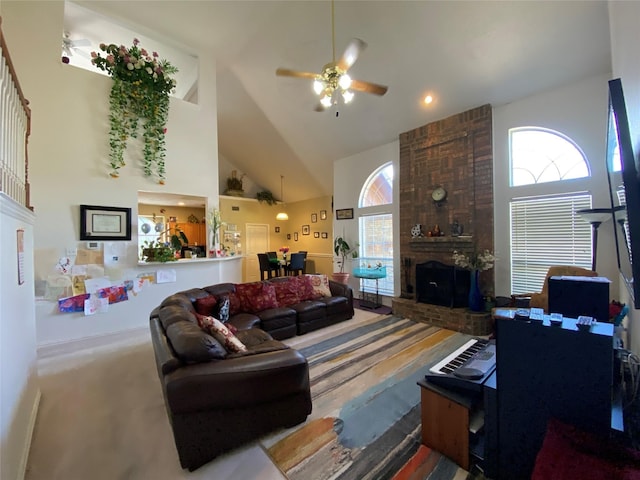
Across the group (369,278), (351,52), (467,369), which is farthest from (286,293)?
(351,52)

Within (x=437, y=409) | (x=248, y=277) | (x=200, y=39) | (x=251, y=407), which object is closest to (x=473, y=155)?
(x=437, y=409)

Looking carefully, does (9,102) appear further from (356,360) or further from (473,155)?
(473,155)

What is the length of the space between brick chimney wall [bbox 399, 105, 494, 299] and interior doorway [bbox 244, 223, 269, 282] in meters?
5.38

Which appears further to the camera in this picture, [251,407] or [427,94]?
[427,94]

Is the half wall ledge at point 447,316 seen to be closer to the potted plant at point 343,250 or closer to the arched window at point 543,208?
the arched window at point 543,208

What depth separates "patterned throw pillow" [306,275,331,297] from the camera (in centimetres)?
467

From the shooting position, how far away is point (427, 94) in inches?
176

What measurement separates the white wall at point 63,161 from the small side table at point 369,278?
3644 mm

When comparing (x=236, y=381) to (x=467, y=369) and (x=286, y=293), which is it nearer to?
(x=467, y=369)

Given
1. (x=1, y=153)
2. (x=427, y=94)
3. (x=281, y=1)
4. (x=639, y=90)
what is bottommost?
(x=1, y=153)

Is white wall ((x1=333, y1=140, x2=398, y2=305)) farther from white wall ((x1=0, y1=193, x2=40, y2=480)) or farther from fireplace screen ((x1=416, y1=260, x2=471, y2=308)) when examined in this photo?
white wall ((x1=0, y1=193, x2=40, y2=480))

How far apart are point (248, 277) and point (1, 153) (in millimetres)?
7563

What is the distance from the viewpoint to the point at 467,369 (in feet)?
5.55

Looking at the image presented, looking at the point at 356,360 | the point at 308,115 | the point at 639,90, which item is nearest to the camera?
the point at 639,90
